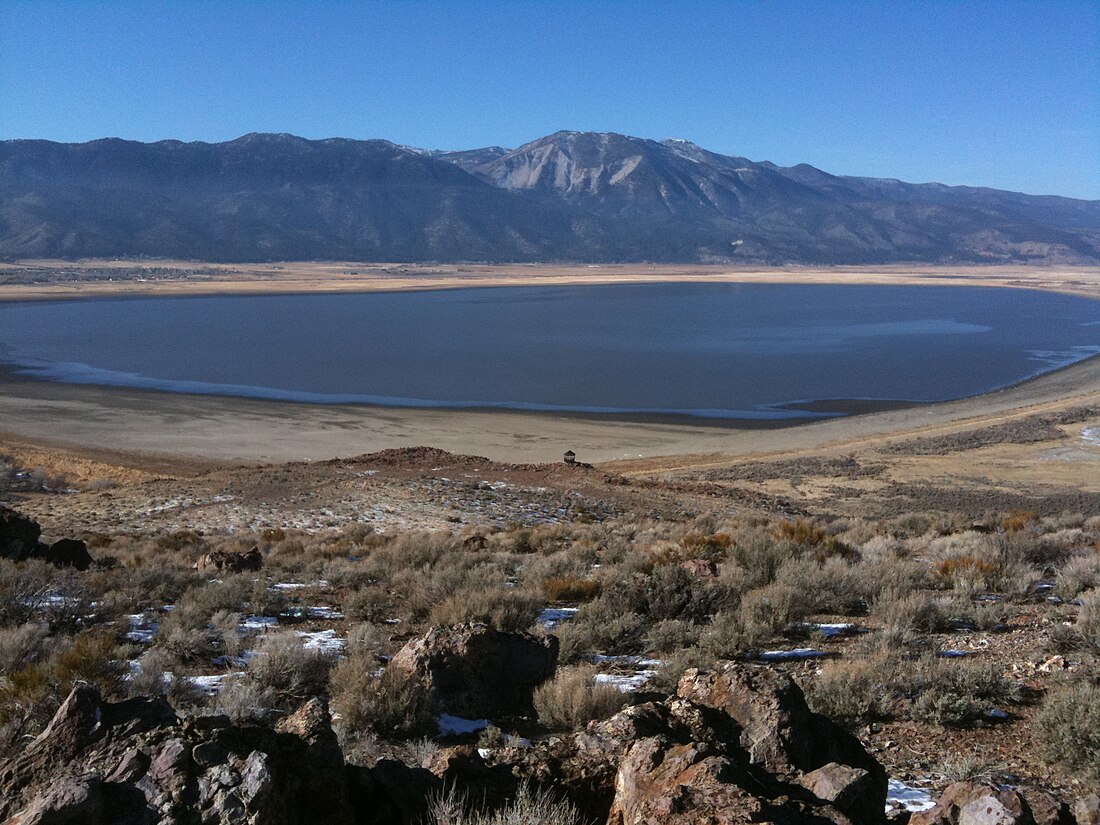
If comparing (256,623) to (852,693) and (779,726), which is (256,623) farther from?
(779,726)

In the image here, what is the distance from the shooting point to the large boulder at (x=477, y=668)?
181 inches

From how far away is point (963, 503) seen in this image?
21.4 m

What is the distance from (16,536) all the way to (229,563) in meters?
2.79

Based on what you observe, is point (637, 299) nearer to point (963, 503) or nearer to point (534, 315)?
point (534, 315)

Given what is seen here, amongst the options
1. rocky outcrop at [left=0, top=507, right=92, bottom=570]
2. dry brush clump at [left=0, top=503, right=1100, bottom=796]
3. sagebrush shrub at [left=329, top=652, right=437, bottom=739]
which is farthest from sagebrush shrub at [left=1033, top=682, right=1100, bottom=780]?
rocky outcrop at [left=0, top=507, right=92, bottom=570]

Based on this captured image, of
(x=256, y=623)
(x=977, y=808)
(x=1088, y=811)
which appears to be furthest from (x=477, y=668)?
(x=256, y=623)

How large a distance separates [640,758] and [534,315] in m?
82.2

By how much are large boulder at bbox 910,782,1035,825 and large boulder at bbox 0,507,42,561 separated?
989 centimetres

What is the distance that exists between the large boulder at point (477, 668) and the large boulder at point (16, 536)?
7187 mm

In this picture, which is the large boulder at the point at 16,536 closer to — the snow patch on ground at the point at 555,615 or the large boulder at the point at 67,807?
the snow patch on ground at the point at 555,615

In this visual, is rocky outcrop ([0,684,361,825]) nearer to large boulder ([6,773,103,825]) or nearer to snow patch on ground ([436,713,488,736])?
large boulder ([6,773,103,825])

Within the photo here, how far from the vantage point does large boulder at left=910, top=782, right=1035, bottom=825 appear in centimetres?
275

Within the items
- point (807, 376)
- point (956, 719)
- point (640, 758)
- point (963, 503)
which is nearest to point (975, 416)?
point (807, 376)

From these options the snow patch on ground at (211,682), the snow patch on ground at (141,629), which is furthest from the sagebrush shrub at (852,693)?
the snow patch on ground at (141,629)
